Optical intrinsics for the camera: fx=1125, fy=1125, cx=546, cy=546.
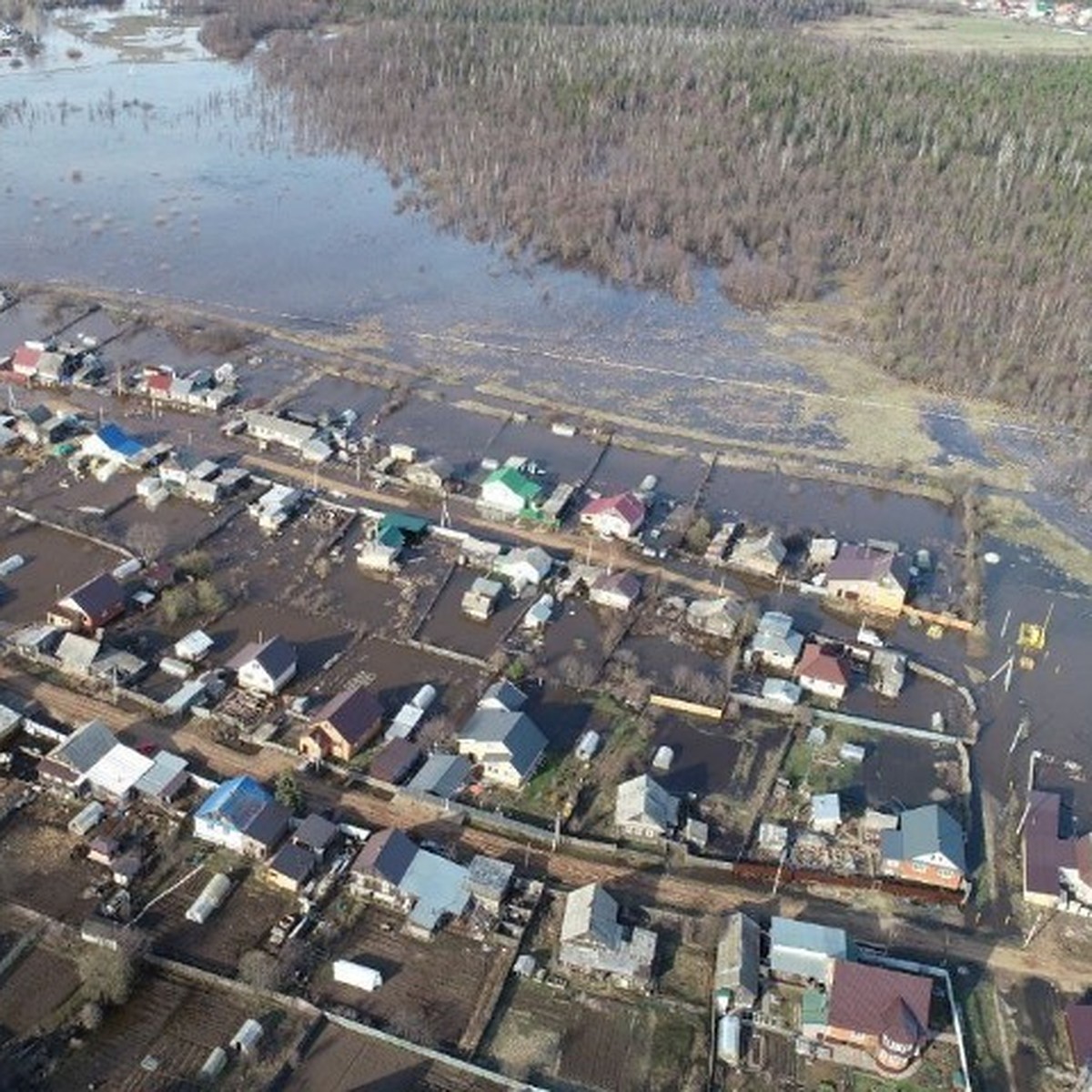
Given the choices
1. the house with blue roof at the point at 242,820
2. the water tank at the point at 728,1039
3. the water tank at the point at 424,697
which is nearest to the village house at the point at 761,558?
the water tank at the point at 424,697

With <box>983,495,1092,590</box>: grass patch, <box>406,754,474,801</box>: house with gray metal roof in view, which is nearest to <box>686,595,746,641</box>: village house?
<box>406,754,474,801</box>: house with gray metal roof

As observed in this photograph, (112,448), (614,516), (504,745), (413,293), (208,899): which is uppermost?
(413,293)

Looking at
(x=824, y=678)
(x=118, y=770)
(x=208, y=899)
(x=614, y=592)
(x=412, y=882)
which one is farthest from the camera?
(x=614, y=592)

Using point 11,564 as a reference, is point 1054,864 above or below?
below

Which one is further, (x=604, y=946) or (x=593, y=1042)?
(x=604, y=946)

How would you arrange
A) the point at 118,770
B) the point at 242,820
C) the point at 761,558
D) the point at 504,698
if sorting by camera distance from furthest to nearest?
the point at 761,558
the point at 504,698
the point at 118,770
the point at 242,820

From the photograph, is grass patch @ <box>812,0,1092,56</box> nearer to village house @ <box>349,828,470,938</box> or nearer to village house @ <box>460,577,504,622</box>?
village house @ <box>460,577,504,622</box>

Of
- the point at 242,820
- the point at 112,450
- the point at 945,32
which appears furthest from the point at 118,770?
the point at 945,32

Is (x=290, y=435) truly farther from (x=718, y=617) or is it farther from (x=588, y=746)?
(x=588, y=746)
